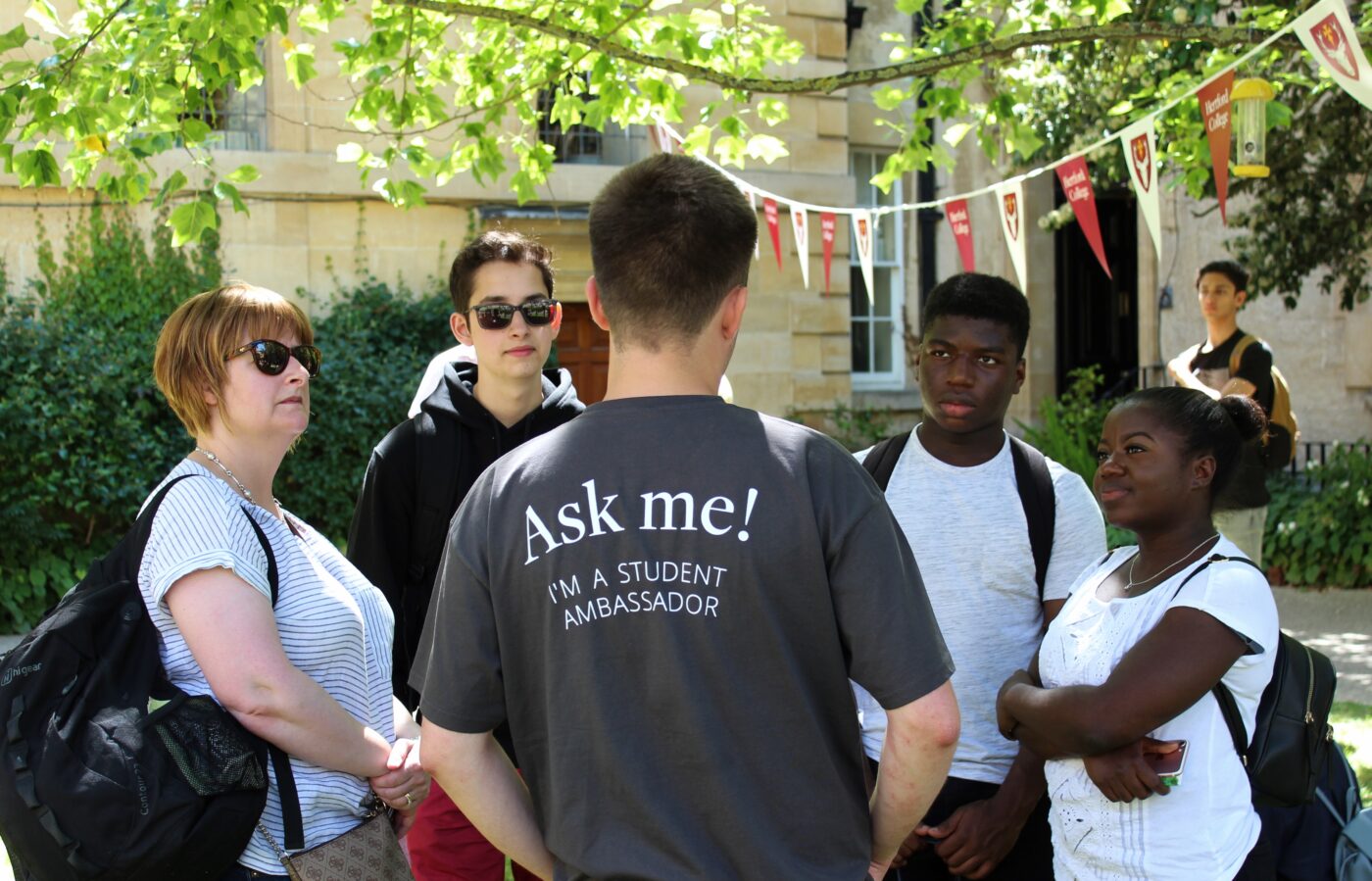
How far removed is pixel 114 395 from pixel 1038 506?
8.36 metres

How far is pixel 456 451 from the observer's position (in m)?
3.59

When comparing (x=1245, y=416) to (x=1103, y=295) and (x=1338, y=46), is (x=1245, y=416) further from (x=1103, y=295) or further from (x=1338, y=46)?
(x=1103, y=295)

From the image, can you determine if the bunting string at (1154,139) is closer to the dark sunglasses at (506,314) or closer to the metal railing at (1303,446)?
the dark sunglasses at (506,314)

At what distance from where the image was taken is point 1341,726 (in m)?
6.71

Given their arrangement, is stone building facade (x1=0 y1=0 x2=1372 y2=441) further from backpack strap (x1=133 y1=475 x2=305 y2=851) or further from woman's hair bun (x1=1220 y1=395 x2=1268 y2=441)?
woman's hair bun (x1=1220 y1=395 x2=1268 y2=441)

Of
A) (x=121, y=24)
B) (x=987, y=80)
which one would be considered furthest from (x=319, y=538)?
(x=987, y=80)

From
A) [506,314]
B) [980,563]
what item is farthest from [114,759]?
[980,563]

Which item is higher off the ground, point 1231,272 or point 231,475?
point 1231,272

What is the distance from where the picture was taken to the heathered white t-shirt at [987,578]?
291 cm

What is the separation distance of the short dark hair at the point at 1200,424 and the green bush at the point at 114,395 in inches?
328

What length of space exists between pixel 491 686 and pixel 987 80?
25.4ft

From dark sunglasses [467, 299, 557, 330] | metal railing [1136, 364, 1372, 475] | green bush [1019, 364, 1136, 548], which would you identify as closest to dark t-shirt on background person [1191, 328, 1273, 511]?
dark sunglasses [467, 299, 557, 330]

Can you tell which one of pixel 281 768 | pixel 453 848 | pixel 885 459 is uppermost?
pixel 885 459

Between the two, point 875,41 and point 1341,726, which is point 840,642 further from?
point 875,41
